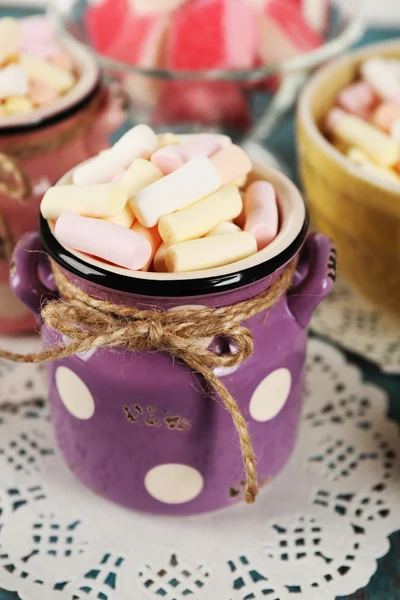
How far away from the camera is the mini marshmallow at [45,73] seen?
904 millimetres

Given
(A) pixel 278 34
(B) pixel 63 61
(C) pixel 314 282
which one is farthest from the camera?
(A) pixel 278 34

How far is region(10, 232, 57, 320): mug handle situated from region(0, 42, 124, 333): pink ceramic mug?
0.49 ft

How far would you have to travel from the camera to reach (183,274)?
593mm

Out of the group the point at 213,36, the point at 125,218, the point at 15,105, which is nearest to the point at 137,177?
the point at 125,218

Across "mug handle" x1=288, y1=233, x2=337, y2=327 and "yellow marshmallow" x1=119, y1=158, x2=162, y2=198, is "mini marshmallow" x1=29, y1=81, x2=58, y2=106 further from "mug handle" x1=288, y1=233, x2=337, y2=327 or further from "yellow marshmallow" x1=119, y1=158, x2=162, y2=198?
"mug handle" x1=288, y1=233, x2=337, y2=327

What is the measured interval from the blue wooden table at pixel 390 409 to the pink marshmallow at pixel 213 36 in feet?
0.89

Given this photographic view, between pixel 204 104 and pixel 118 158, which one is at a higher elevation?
pixel 118 158

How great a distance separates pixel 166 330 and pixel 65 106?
0.40 m

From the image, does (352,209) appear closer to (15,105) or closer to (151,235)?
(151,235)

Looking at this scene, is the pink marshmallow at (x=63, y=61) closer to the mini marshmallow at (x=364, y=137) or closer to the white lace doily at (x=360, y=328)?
the mini marshmallow at (x=364, y=137)

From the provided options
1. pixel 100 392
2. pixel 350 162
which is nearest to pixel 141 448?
pixel 100 392

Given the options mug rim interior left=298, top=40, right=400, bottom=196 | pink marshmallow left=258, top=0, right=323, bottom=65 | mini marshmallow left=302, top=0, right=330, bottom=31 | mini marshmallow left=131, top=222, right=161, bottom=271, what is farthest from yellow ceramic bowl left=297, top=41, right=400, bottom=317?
mini marshmallow left=131, top=222, right=161, bottom=271

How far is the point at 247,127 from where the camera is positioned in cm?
121

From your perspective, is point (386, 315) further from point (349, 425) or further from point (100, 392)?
point (100, 392)
